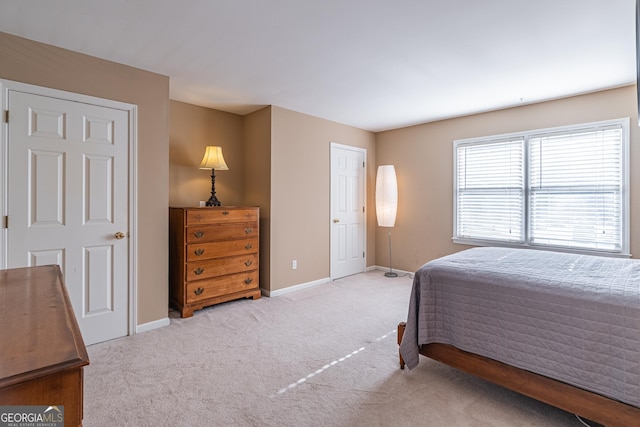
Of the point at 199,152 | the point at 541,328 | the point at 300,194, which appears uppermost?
the point at 199,152

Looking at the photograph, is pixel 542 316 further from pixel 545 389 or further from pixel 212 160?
pixel 212 160

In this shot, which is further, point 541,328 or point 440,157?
point 440,157

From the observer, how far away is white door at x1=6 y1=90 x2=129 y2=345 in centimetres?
235

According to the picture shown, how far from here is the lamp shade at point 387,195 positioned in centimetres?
500

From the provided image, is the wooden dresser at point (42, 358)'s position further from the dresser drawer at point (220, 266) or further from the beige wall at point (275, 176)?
the beige wall at point (275, 176)

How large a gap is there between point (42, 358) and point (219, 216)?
292cm

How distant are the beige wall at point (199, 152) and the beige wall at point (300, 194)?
72 centimetres

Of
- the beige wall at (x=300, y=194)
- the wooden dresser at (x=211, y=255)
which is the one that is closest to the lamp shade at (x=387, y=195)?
the beige wall at (x=300, y=194)

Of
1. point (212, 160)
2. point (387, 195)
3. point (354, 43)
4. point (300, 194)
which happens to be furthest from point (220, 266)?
point (387, 195)

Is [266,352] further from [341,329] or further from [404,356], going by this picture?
[404,356]

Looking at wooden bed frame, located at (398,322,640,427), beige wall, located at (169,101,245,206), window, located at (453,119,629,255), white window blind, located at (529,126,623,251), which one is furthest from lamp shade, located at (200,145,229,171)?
white window blind, located at (529,126,623,251)

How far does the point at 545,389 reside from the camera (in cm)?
167

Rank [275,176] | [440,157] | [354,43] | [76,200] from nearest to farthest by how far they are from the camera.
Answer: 1. [354,43]
2. [76,200]
3. [275,176]
4. [440,157]

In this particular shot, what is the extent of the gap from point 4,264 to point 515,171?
5.19 meters
